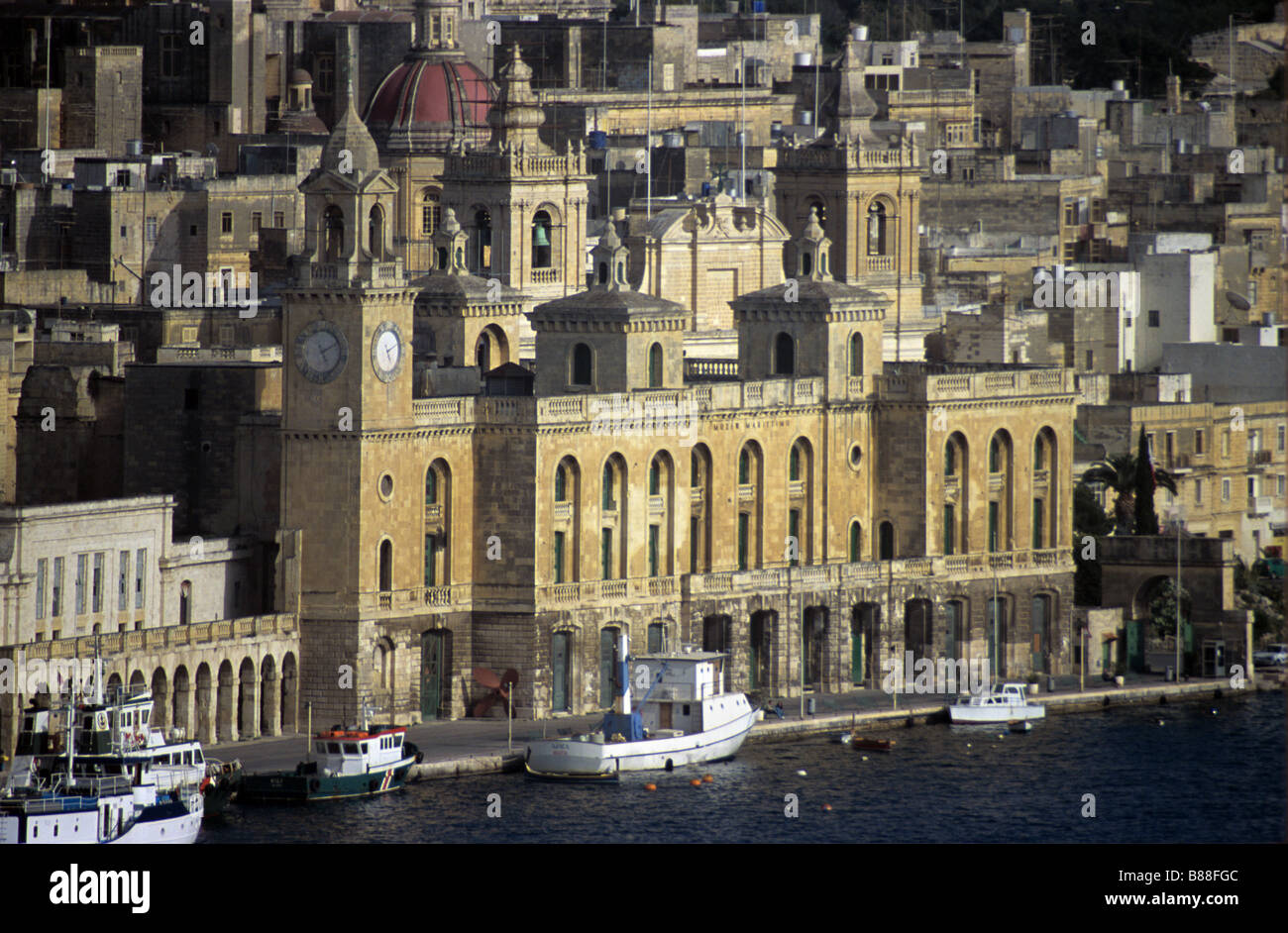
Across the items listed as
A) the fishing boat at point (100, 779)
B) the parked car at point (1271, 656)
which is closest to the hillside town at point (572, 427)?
the parked car at point (1271, 656)

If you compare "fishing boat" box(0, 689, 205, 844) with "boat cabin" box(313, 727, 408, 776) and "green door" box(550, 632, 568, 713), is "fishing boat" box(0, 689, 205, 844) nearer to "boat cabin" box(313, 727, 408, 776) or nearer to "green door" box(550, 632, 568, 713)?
"boat cabin" box(313, 727, 408, 776)

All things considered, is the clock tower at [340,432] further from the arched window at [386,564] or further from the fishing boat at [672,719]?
the fishing boat at [672,719]

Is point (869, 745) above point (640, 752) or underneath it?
underneath

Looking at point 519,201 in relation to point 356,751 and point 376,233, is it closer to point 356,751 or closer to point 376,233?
point 376,233

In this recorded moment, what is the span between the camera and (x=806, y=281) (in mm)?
110938

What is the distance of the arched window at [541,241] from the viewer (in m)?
126

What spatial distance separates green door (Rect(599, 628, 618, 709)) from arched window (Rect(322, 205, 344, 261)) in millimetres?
13896

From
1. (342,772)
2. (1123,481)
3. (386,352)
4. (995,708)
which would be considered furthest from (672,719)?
(1123,481)

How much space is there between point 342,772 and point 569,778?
7540mm

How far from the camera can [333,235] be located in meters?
Result: 96.6

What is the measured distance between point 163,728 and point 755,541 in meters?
27.4

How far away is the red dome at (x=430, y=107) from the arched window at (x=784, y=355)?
36505 millimetres
